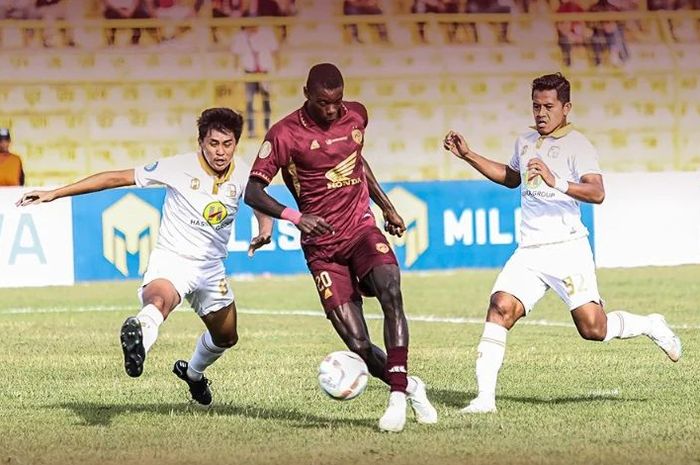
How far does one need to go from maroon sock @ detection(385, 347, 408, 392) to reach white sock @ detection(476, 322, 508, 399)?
97cm

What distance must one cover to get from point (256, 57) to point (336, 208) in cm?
1863

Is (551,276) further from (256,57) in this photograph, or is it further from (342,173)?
(256,57)

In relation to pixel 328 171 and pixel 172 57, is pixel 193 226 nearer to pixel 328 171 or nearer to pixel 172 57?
pixel 328 171

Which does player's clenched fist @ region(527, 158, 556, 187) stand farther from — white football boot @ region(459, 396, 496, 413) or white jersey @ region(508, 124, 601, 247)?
white football boot @ region(459, 396, 496, 413)

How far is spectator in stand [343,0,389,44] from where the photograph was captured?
2755 centimetres

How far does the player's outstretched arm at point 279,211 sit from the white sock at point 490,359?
136 centimetres

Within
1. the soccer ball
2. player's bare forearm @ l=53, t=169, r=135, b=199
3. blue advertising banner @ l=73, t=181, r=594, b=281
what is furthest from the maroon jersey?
blue advertising banner @ l=73, t=181, r=594, b=281

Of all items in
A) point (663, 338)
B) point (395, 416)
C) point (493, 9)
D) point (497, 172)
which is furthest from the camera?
point (493, 9)

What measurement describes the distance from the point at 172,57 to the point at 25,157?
2.95 m

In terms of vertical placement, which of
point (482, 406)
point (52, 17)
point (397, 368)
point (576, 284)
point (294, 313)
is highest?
point (52, 17)

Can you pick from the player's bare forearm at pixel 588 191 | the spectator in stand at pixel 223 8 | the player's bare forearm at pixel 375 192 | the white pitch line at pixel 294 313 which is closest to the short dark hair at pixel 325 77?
the player's bare forearm at pixel 375 192

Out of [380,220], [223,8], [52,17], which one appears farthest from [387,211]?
[52,17]

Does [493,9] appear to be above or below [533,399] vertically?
above

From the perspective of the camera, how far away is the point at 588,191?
8.99 metres
